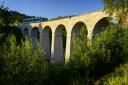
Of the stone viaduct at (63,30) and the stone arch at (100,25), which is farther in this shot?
the stone viaduct at (63,30)

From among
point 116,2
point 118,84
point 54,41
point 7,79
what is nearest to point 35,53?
point 7,79

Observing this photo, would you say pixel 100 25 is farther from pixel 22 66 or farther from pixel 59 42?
pixel 22 66

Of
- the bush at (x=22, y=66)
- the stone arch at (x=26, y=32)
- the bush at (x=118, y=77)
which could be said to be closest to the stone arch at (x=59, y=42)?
the stone arch at (x=26, y=32)

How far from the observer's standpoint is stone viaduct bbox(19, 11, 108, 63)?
3209 cm

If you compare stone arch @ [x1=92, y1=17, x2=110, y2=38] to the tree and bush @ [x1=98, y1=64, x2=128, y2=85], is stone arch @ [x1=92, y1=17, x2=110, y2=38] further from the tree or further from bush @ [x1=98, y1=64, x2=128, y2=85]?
bush @ [x1=98, y1=64, x2=128, y2=85]

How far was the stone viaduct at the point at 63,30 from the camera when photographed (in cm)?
3209

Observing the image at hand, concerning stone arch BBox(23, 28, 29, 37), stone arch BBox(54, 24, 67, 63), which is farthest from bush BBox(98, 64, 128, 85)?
stone arch BBox(23, 28, 29, 37)

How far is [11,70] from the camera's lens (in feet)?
54.0

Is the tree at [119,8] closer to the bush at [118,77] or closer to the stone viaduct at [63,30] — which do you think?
the stone viaduct at [63,30]

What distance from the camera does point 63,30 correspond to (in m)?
45.5

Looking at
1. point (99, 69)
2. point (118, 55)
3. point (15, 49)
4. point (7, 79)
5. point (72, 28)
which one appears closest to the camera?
point (7, 79)

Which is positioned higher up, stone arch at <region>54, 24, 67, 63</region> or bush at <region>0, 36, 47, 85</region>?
stone arch at <region>54, 24, 67, 63</region>

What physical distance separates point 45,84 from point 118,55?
5.82m

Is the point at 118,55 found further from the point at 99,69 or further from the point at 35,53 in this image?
the point at 35,53
